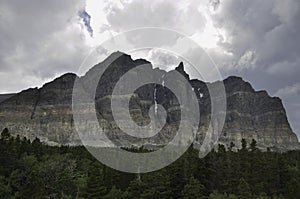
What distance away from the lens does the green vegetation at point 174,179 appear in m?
63.1

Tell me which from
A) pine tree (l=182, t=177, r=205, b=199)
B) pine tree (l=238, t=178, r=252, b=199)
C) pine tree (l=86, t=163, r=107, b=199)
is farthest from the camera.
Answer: pine tree (l=86, t=163, r=107, b=199)

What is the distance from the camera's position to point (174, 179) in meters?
68.8

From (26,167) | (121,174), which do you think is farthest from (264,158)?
(26,167)

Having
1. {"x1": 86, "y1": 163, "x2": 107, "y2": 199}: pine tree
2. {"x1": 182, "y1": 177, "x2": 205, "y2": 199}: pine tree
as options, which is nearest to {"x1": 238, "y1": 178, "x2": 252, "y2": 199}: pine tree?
{"x1": 182, "y1": 177, "x2": 205, "y2": 199}: pine tree

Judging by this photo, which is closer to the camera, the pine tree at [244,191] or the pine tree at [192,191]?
the pine tree at [244,191]

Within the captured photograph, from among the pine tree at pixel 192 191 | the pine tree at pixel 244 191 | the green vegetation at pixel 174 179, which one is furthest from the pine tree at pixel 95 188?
the pine tree at pixel 244 191

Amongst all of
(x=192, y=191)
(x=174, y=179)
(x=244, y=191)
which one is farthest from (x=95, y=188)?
(x=244, y=191)

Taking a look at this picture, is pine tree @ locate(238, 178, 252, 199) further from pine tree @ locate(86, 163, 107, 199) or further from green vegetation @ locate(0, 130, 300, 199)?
pine tree @ locate(86, 163, 107, 199)

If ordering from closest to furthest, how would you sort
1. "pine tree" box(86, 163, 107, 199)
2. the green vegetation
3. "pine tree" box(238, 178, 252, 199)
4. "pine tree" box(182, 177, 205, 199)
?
"pine tree" box(238, 178, 252, 199), "pine tree" box(182, 177, 205, 199), the green vegetation, "pine tree" box(86, 163, 107, 199)

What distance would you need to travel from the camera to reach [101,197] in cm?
6744

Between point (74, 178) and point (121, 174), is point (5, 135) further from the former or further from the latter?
point (121, 174)

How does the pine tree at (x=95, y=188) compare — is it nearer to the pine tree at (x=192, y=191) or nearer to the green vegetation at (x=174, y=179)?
the green vegetation at (x=174, y=179)

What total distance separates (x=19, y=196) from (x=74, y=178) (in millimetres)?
16346

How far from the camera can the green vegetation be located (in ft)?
207
